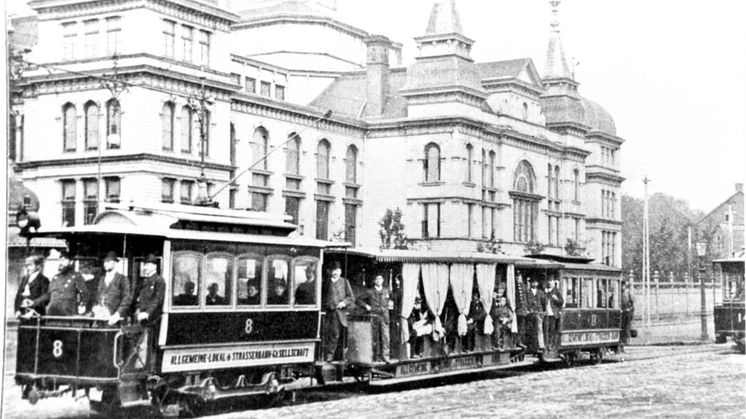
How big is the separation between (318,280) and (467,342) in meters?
4.97

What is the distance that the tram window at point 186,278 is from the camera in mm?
14211

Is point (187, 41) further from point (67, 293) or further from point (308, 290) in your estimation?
point (67, 293)

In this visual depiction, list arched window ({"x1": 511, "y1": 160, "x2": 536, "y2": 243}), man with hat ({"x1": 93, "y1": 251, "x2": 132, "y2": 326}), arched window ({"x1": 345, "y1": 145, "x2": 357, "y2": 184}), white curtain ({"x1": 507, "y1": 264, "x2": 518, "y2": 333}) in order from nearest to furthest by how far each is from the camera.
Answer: man with hat ({"x1": 93, "y1": 251, "x2": 132, "y2": 326}), white curtain ({"x1": 507, "y1": 264, "x2": 518, "y2": 333}), arched window ({"x1": 345, "y1": 145, "x2": 357, "y2": 184}), arched window ({"x1": 511, "y1": 160, "x2": 536, "y2": 243})

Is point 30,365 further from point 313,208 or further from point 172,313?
point 313,208

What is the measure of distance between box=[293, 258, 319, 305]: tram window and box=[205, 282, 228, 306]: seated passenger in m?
1.65

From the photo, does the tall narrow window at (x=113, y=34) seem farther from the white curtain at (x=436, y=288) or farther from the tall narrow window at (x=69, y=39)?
the white curtain at (x=436, y=288)

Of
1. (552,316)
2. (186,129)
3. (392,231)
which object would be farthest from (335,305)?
(392,231)

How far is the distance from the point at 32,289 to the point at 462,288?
904 cm

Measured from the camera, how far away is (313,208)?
45.6m

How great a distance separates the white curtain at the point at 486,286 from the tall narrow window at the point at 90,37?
18.8 metres

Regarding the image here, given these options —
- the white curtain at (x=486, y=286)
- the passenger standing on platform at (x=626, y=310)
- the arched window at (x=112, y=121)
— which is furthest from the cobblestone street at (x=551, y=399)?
the arched window at (x=112, y=121)

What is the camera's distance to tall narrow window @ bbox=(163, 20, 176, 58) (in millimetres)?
35688

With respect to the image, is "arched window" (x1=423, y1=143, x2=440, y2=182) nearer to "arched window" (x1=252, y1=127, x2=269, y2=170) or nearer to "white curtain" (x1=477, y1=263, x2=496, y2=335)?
"arched window" (x1=252, y1=127, x2=269, y2=170)

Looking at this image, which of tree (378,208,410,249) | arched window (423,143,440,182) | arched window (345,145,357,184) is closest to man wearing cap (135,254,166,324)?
tree (378,208,410,249)
